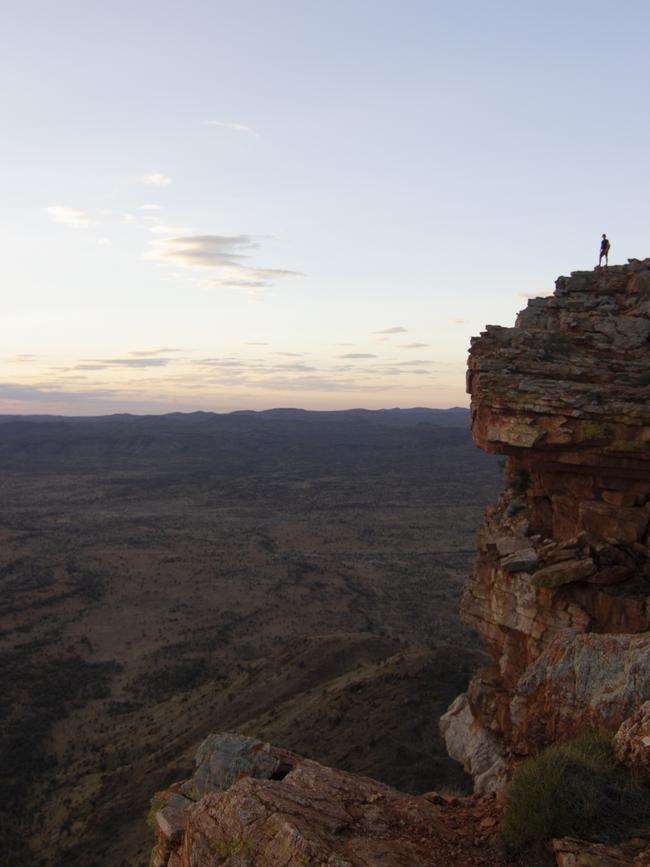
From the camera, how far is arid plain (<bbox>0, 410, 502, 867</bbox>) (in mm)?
15766

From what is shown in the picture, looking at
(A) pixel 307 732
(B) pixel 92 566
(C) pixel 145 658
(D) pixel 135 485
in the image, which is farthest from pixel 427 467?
(A) pixel 307 732

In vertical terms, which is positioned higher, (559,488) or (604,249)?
(604,249)

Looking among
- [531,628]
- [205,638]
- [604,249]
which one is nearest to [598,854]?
[531,628]

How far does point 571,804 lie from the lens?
187 inches

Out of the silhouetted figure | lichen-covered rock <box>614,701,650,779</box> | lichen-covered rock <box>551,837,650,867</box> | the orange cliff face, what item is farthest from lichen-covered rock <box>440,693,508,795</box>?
the silhouetted figure

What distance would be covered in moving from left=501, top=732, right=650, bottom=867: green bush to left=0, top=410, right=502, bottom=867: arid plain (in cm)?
909

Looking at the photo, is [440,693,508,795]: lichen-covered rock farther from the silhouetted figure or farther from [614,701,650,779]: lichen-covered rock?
the silhouetted figure

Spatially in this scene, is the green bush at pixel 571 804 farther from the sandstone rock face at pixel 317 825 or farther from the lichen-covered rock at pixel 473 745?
the lichen-covered rock at pixel 473 745

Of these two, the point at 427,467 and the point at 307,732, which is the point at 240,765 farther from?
the point at 427,467

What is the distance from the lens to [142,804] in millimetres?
15344

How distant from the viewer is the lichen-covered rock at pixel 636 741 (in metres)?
4.97

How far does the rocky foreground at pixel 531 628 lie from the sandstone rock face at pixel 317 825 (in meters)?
0.02

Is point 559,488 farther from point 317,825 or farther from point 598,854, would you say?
point 317,825

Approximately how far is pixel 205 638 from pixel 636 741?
1042 inches
